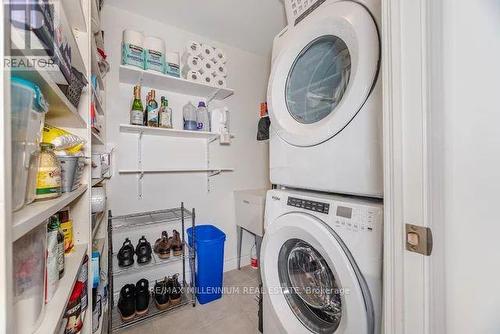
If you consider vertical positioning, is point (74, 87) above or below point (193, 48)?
below

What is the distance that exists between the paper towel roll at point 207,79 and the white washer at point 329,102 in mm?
861

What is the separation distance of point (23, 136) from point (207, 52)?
175cm

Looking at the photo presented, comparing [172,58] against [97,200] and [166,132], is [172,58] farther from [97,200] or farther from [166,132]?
[97,200]

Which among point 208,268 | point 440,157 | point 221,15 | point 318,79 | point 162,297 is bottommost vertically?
point 162,297

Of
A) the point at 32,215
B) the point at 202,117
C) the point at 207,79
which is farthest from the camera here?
the point at 202,117

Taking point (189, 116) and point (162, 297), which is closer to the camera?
point (162, 297)

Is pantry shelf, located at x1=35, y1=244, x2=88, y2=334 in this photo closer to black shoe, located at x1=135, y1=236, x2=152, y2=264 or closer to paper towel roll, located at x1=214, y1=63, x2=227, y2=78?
black shoe, located at x1=135, y1=236, x2=152, y2=264

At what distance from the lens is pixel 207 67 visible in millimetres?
1902

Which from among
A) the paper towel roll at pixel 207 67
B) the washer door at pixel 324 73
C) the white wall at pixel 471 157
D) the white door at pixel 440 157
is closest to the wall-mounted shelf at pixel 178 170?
the paper towel roll at pixel 207 67

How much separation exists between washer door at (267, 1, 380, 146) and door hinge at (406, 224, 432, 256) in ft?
1.31

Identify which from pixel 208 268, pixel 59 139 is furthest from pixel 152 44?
pixel 208 268

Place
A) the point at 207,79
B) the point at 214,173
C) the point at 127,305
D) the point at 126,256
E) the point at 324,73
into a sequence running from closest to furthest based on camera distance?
1. the point at 324,73
2. the point at 127,305
3. the point at 126,256
4. the point at 207,79
5. the point at 214,173

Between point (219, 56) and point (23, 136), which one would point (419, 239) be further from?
point (219, 56)

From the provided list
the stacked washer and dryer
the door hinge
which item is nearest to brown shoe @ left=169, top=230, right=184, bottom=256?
the stacked washer and dryer
